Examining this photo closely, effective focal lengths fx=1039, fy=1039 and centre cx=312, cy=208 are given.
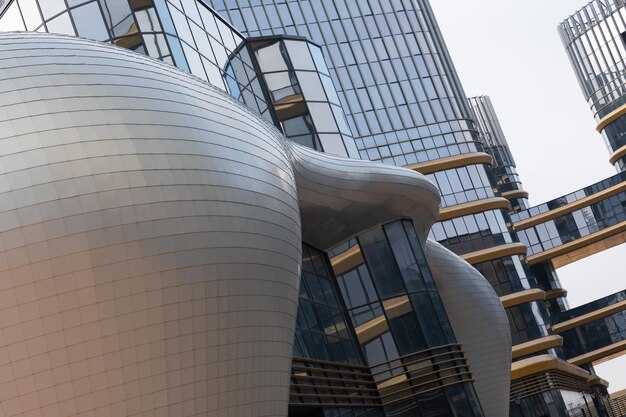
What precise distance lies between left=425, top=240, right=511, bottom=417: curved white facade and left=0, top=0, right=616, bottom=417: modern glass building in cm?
10

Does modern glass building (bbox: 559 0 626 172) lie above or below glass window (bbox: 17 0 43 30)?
above

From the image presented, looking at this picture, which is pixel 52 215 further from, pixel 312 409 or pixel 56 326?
pixel 312 409

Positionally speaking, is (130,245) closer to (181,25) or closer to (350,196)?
(350,196)

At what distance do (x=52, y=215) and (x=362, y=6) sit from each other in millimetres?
67609

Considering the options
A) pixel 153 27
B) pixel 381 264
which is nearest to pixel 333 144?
pixel 381 264

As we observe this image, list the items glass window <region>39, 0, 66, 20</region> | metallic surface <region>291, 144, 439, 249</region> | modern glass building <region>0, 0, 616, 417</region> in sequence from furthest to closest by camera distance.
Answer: glass window <region>39, 0, 66, 20</region>, metallic surface <region>291, 144, 439, 249</region>, modern glass building <region>0, 0, 616, 417</region>

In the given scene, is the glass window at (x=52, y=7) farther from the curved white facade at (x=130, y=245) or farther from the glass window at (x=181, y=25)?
the curved white facade at (x=130, y=245)

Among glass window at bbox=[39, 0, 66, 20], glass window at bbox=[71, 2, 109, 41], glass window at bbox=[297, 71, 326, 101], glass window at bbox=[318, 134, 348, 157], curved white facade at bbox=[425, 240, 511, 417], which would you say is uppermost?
glass window at bbox=[39, 0, 66, 20]

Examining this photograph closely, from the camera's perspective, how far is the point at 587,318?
94.3 meters

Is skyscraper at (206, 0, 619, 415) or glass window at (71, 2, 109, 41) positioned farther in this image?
skyscraper at (206, 0, 619, 415)

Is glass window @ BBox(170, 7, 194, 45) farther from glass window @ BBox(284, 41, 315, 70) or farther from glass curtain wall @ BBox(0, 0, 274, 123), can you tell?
glass window @ BBox(284, 41, 315, 70)

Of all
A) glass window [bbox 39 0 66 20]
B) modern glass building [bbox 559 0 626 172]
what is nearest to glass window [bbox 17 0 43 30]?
glass window [bbox 39 0 66 20]

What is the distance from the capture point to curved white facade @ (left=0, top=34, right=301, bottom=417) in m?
18.3

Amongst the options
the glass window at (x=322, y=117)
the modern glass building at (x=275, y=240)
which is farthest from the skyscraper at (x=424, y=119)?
the glass window at (x=322, y=117)
